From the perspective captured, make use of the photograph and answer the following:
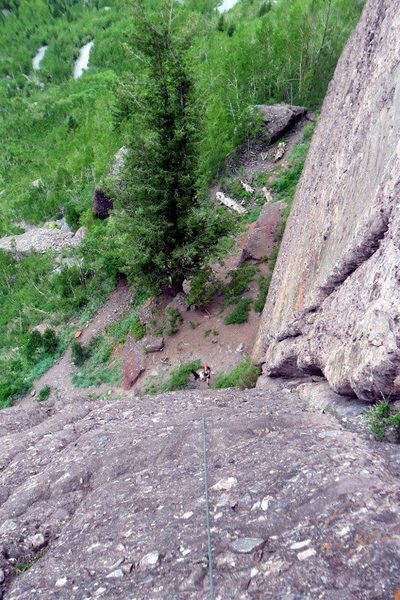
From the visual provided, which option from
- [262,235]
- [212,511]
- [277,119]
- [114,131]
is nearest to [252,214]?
[262,235]

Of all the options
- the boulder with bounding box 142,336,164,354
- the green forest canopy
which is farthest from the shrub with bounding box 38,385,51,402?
the boulder with bounding box 142,336,164,354

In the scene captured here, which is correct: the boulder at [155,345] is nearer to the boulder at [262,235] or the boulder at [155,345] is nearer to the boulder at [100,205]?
the boulder at [262,235]

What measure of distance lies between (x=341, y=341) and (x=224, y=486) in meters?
3.42

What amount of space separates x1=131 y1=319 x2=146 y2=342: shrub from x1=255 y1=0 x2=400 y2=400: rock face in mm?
9121

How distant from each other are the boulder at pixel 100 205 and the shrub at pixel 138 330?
16321 mm

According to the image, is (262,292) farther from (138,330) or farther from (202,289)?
(138,330)

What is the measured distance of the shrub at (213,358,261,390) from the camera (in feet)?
44.3

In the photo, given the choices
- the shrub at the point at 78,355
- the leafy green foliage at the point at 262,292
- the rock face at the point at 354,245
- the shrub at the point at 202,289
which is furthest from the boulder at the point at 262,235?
the shrub at the point at 78,355

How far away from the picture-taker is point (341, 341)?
771 centimetres

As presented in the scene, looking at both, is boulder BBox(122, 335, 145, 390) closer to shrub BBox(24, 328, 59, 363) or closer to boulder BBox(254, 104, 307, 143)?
shrub BBox(24, 328, 59, 363)

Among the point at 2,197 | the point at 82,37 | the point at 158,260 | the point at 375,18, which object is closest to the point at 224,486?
the point at 375,18

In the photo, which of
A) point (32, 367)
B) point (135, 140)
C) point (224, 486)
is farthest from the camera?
point (32, 367)

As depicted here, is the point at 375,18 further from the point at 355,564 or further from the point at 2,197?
the point at 2,197

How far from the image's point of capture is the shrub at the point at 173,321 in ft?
68.3
